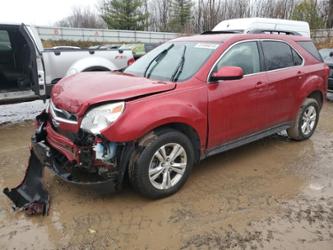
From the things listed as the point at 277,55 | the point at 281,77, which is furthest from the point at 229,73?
the point at 277,55

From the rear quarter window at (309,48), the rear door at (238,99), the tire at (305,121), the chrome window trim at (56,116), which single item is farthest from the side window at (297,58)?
the chrome window trim at (56,116)

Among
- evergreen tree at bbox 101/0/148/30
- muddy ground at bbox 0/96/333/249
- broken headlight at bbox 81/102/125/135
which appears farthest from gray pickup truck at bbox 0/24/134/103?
evergreen tree at bbox 101/0/148/30

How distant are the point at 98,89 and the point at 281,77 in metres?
2.67

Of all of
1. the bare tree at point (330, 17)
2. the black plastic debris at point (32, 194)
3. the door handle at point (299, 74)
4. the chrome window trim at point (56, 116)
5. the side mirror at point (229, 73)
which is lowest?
the black plastic debris at point (32, 194)

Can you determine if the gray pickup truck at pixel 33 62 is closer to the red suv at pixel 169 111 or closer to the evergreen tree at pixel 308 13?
the red suv at pixel 169 111

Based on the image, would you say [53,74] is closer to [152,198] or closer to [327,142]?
[152,198]

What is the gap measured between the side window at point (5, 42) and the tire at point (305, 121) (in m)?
5.88

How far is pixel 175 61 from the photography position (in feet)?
14.0

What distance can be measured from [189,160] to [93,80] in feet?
4.71

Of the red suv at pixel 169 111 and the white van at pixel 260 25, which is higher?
the white van at pixel 260 25

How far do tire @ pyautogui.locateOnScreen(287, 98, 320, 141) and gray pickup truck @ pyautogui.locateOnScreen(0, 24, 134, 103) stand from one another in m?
4.17

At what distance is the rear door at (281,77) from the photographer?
185 inches

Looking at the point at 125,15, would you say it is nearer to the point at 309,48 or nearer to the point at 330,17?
the point at 330,17

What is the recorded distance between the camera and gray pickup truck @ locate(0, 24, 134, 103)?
6.29m
